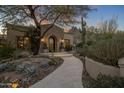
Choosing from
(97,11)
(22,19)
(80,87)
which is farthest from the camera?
(22,19)

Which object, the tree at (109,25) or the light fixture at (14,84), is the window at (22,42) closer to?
the light fixture at (14,84)

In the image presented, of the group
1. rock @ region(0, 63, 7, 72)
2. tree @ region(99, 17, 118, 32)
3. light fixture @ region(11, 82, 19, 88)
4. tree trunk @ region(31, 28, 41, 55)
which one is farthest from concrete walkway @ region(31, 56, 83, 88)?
tree @ region(99, 17, 118, 32)

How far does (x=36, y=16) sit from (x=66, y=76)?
170 cm

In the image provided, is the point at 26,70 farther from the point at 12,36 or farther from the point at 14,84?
the point at 12,36

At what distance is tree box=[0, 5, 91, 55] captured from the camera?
190 inches

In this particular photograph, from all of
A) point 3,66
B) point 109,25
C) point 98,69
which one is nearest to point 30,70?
point 3,66

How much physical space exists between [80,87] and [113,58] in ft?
3.27

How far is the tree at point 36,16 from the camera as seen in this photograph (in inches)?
190

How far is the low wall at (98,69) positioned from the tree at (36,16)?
1206 mm

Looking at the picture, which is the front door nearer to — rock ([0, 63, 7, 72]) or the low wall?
the low wall

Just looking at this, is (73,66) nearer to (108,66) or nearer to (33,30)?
(108,66)

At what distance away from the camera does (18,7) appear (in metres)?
4.82

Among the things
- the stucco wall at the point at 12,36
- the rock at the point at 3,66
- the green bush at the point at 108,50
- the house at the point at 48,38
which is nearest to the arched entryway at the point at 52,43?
the house at the point at 48,38
